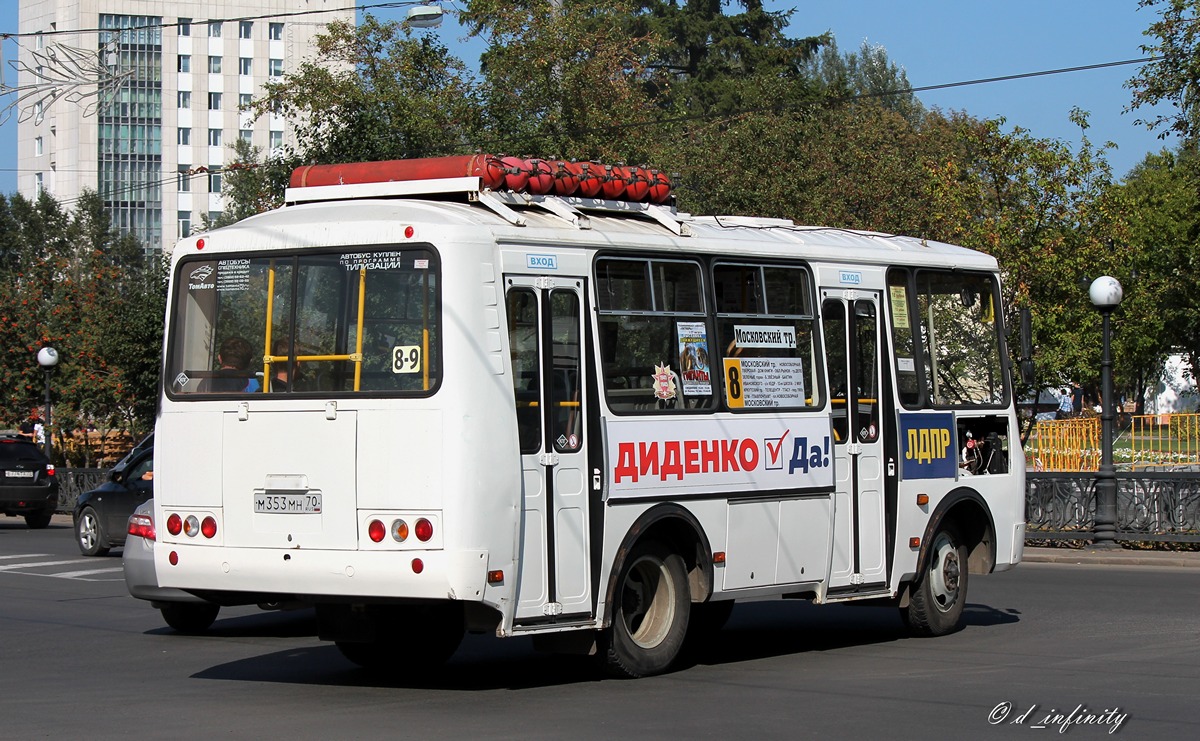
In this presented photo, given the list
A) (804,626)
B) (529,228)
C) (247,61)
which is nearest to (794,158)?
(804,626)

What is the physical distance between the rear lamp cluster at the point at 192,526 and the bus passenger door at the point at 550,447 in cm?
199

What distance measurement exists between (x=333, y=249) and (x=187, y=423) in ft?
4.92

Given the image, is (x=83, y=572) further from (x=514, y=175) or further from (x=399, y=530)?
(x=399, y=530)

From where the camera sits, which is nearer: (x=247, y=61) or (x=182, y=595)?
(x=182, y=595)

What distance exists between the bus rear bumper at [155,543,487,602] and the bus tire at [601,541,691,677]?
156 cm

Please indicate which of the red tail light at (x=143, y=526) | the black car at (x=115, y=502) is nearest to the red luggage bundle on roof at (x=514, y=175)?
the red tail light at (x=143, y=526)

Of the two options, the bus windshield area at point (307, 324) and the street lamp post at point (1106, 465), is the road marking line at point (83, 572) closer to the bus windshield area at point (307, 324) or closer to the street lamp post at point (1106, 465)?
the bus windshield area at point (307, 324)

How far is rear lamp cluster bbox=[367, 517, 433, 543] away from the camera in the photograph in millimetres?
9438

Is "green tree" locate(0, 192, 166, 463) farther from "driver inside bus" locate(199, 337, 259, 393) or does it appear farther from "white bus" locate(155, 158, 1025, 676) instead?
"driver inside bus" locate(199, 337, 259, 393)

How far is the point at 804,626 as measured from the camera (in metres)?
14.3

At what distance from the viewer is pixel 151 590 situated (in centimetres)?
1398

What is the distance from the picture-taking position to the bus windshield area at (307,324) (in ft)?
32.0

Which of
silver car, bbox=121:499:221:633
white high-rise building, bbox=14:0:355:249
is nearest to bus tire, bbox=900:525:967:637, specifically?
silver car, bbox=121:499:221:633

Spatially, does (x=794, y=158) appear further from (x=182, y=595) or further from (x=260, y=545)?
(x=260, y=545)
